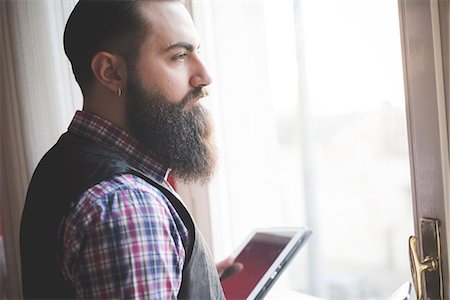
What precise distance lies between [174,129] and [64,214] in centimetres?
25

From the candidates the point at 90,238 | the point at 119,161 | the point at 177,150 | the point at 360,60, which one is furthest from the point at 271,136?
the point at 90,238

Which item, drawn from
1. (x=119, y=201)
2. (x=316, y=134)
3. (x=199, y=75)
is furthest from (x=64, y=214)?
(x=316, y=134)

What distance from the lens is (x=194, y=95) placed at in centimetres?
85

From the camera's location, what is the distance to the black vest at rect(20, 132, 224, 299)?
68cm

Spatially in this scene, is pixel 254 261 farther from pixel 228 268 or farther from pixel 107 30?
pixel 107 30

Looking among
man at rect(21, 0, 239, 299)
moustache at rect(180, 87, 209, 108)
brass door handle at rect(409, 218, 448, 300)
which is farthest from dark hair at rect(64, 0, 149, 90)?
brass door handle at rect(409, 218, 448, 300)

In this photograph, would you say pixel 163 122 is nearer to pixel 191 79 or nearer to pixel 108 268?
pixel 191 79

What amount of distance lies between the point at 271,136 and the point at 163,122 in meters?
0.54

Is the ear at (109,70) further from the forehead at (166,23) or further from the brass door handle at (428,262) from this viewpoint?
the brass door handle at (428,262)

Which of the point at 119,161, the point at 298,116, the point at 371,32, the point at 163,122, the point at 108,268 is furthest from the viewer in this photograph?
the point at 298,116

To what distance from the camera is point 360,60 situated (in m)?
1.10

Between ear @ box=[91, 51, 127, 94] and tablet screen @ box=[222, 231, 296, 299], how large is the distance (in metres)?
0.45

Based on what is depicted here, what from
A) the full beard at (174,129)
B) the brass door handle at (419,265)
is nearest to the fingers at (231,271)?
the full beard at (174,129)

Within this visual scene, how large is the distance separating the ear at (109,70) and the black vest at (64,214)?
0.34ft
